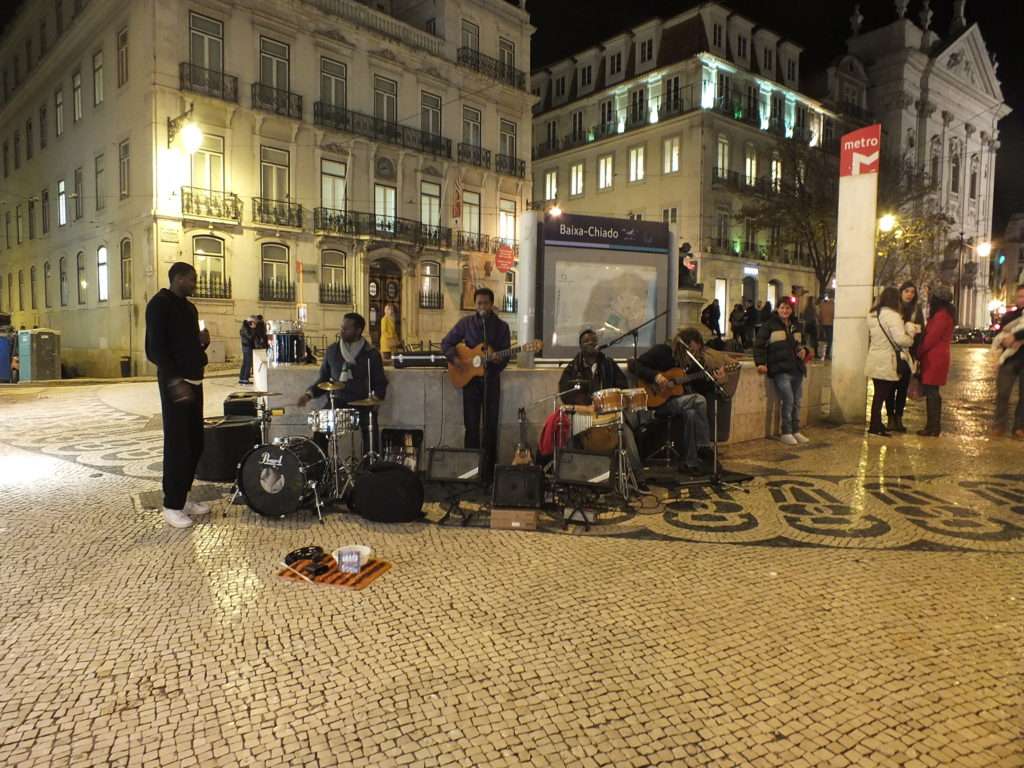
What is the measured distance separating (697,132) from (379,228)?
→ 18795 mm

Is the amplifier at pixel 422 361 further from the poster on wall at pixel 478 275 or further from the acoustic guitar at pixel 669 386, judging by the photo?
the poster on wall at pixel 478 275

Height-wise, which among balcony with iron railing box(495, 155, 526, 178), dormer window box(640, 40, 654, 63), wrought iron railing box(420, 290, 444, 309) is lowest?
wrought iron railing box(420, 290, 444, 309)

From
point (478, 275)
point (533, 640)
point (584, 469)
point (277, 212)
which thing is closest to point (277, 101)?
point (277, 212)

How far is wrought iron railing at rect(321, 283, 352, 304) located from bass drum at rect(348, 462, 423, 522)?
23.2 meters

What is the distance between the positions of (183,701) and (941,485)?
267 inches

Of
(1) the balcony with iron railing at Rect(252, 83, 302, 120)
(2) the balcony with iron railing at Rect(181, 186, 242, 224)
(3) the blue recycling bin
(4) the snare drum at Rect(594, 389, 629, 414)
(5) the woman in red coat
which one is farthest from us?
(1) the balcony with iron railing at Rect(252, 83, 302, 120)

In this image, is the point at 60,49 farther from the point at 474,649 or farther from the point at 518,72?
the point at 474,649

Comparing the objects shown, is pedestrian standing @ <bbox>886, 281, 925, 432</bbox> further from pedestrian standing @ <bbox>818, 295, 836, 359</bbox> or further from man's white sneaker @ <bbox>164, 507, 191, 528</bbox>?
man's white sneaker @ <bbox>164, 507, 191, 528</bbox>

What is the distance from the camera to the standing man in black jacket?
5.39m

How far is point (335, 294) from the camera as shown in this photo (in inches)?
1108

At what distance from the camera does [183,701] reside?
2982 mm

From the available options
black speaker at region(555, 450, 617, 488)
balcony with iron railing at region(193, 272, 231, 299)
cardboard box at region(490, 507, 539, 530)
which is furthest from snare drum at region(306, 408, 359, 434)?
balcony with iron railing at region(193, 272, 231, 299)

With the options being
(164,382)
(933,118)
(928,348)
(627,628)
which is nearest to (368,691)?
(627,628)

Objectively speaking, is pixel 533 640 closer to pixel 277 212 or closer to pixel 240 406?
pixel 240 406
